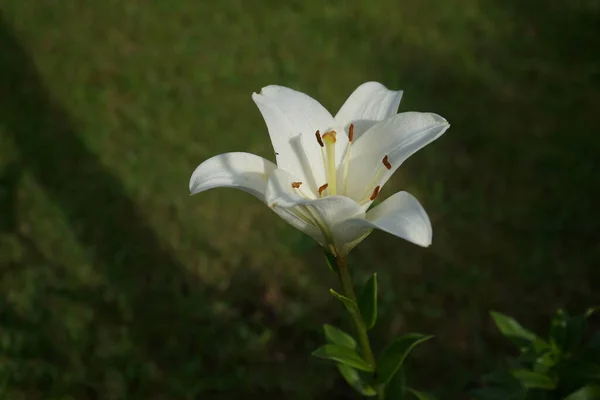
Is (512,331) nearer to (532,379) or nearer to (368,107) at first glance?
(532,379)

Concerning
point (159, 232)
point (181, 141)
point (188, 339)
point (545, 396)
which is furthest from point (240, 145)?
point (545, 396)

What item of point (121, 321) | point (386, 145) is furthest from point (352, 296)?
point (121, 321)

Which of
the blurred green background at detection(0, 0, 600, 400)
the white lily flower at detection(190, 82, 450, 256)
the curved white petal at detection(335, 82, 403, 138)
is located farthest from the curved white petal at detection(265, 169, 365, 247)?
the blurred green background at detection(0, 0, 600, 400)

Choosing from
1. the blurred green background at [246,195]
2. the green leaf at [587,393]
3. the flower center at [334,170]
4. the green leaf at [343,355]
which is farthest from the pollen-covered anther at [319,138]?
the blurred green background at [246,195]

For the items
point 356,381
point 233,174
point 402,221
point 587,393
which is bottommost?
point 587,393

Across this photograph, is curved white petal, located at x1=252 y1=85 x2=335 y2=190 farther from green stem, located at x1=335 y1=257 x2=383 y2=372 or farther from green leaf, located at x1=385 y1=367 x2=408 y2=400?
green leaf, located at x1=385 y1=367 x2=408 y2=400
